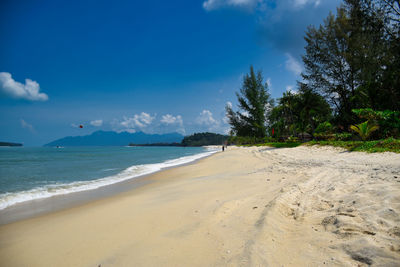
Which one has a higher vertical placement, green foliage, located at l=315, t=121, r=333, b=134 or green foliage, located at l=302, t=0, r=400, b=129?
green foliage, located at l=302, t=0, r=400, b=129

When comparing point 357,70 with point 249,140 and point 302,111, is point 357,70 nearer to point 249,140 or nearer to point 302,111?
point 302,111

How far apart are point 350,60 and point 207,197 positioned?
21913 mm

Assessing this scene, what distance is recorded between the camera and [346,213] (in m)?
2.58

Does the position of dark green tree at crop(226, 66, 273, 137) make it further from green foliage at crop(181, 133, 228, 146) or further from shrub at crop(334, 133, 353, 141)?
green foliage at crop(181, 133, 228, 146)

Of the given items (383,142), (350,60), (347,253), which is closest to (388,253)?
(347,253)

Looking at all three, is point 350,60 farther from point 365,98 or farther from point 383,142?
point 383,142

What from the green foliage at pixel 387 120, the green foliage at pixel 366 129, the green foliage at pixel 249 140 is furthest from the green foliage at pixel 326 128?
the green foliage at pixel 249 140

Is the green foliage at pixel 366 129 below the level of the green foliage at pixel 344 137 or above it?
above

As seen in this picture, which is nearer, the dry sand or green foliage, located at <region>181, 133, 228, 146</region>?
the dry sand

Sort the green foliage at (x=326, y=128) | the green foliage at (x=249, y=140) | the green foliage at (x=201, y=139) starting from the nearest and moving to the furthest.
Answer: the green foliage at (x=326, y=128), the green foliage at (x=249, y=140), the green foliage at (x=201, y=139)

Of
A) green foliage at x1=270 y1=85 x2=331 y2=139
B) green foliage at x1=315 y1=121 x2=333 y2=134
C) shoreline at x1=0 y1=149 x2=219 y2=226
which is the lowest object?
shoreline at x1=0 y1=149 x2=219 y2=226

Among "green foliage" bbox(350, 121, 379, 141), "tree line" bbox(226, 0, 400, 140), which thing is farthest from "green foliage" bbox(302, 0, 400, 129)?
"green foliage" bbox(350, 121, 379, 141)

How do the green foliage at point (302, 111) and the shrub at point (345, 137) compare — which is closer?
the shrub at point (345, 137)

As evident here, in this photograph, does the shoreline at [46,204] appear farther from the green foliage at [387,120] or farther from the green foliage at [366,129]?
the green foliage at [387,120]
